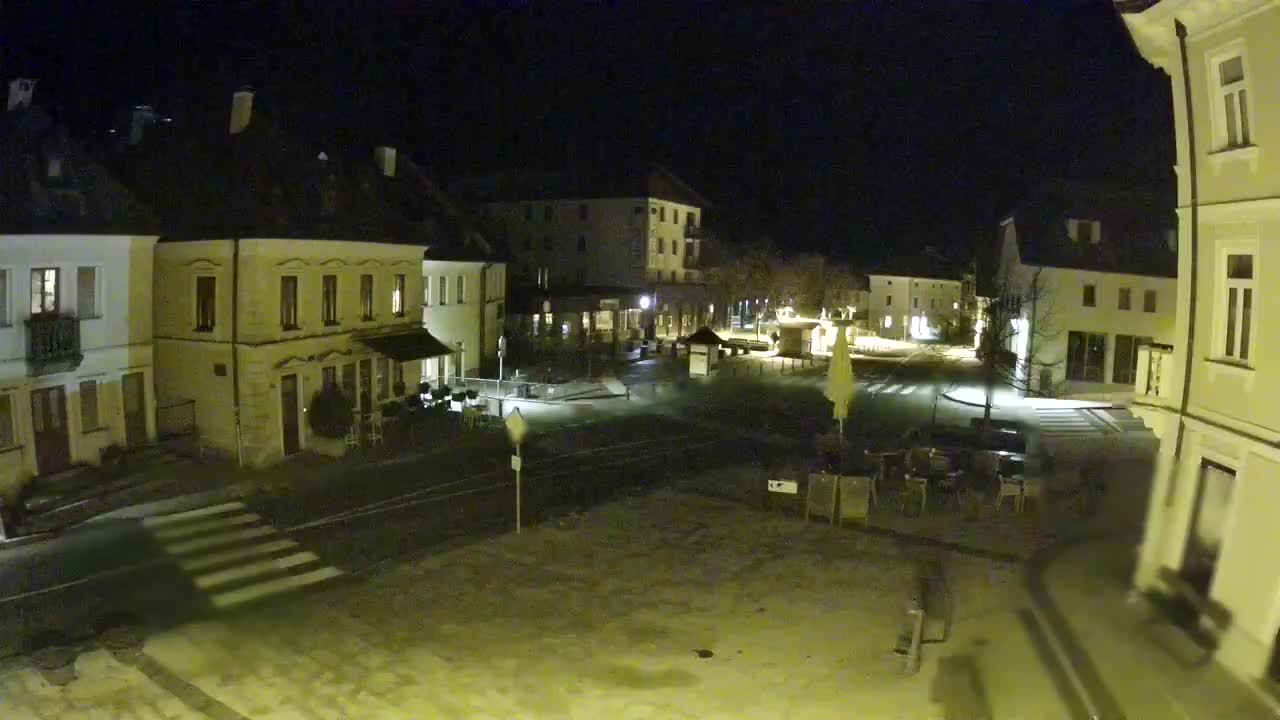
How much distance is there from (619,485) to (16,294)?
13515mm

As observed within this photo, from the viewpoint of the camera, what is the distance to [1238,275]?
12.3 meters

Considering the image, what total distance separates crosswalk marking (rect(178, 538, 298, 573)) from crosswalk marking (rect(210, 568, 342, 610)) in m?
1.50

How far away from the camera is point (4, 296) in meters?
20.0

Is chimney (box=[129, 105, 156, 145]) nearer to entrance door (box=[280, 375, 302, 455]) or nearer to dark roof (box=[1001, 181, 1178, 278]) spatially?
entrance door (box=[280, 375, 302, 455])

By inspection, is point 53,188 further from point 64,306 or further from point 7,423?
point 7,423

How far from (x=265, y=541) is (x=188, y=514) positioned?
2929 millimetres

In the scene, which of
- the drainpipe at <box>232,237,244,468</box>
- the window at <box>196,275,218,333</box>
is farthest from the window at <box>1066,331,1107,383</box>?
the window at <box>196,275,218,333</box>

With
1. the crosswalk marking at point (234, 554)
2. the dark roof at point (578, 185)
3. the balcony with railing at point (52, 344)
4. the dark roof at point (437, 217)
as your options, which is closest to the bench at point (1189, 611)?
the crosswalk marking at point (234, 554)

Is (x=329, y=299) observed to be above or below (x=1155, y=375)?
above

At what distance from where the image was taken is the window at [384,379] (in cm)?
2933

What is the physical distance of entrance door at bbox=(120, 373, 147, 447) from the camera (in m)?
23.0

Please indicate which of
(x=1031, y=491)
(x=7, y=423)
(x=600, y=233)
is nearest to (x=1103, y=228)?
(x=1031, y=491)

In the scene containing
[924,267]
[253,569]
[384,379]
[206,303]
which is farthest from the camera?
[924,267]

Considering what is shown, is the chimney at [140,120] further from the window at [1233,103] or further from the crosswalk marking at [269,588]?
the window at [1233,103]
